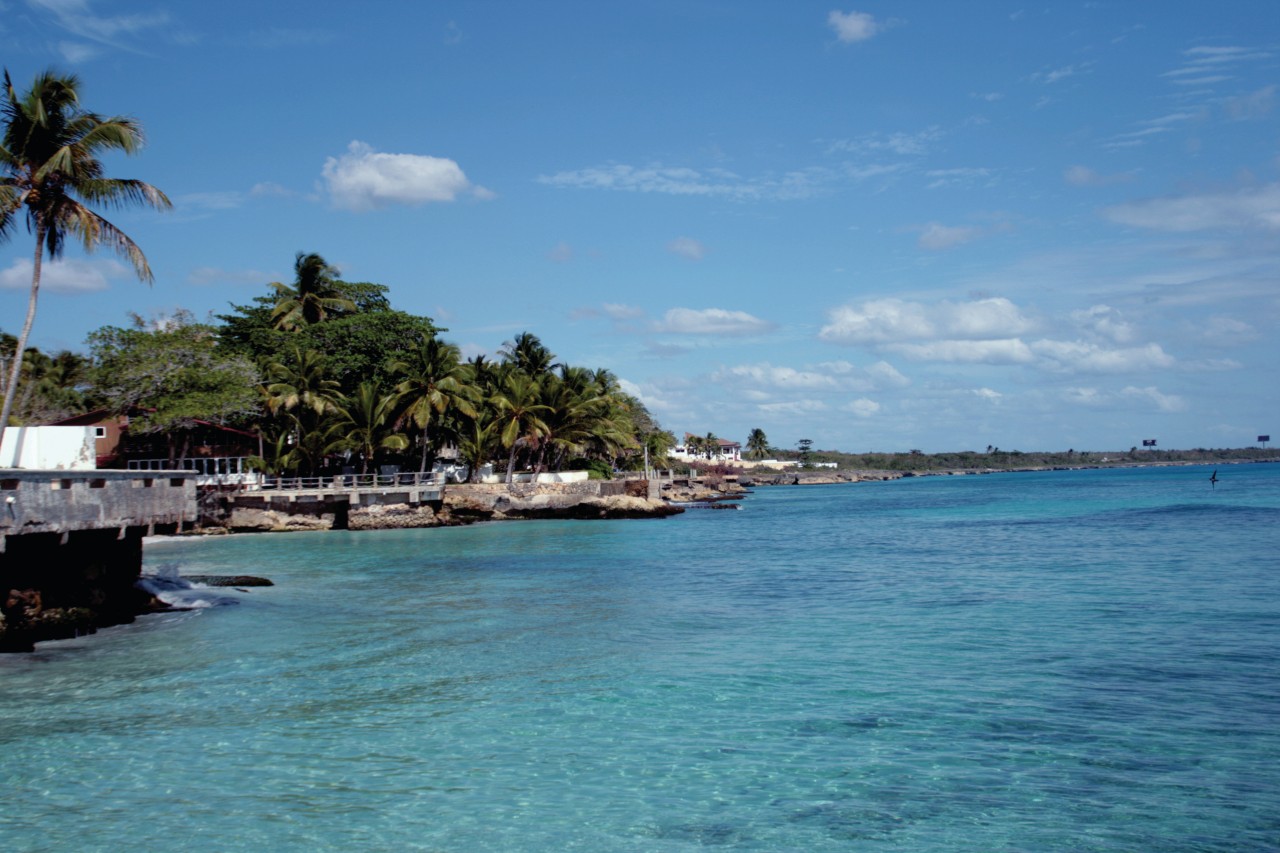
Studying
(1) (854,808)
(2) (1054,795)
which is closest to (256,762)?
(1) (854,808)

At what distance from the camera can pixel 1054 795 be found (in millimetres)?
7035

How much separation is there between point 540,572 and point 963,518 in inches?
1220

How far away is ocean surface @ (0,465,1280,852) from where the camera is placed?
668 centimetres

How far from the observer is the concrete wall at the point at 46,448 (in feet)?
92.5

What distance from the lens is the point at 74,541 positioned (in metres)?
14.4

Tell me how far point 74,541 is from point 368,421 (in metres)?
32.0

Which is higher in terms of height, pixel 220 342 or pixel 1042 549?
pixel 220 342

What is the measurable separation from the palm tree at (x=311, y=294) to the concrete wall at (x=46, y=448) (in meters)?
26.2

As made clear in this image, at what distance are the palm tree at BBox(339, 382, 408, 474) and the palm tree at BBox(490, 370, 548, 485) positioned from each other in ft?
17.2

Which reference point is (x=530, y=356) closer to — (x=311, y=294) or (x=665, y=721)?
(x=311, y=294)

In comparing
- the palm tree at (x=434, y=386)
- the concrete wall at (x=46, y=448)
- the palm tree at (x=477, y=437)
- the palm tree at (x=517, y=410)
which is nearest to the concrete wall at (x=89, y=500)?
the concrete wall at (x=46, y=448)

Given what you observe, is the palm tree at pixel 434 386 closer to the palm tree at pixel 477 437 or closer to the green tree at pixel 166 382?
the palm tree at pixel 477 437

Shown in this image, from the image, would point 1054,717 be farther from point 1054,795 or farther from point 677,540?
point 677,540

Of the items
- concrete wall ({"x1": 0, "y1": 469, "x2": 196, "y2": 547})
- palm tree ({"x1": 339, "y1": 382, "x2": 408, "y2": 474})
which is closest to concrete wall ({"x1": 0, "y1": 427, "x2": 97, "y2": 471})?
concrete wall ({"x1": 0, "y1": 469, "x2": 196, "y2": 547})
